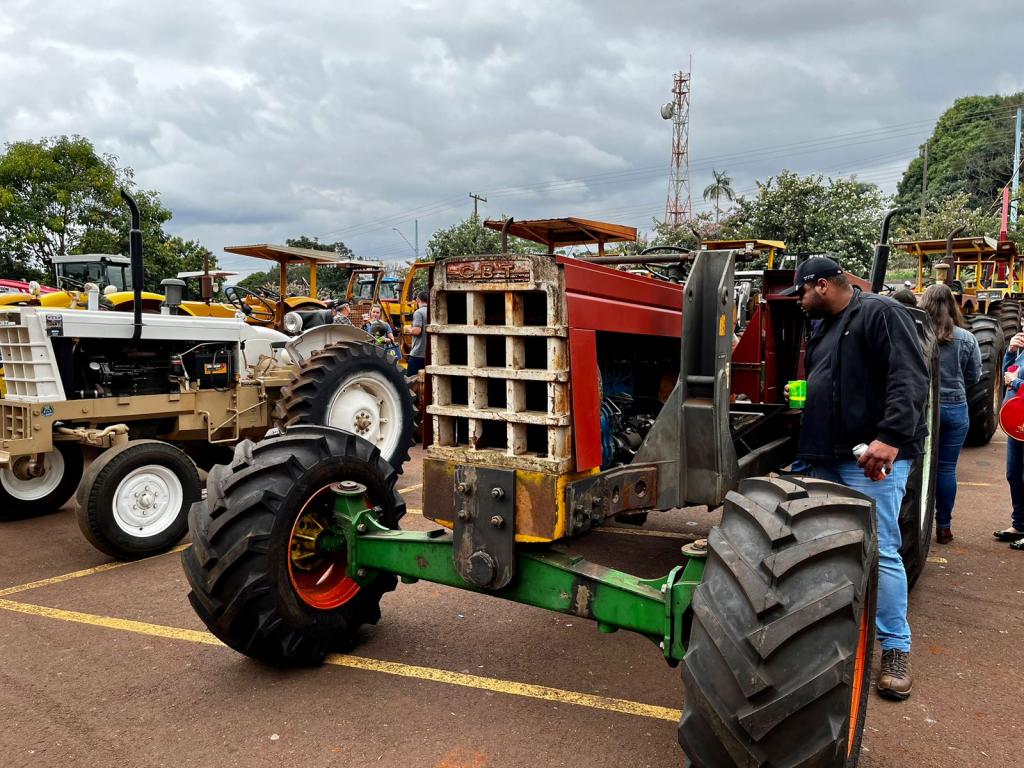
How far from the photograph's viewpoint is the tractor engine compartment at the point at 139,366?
609 centimetres

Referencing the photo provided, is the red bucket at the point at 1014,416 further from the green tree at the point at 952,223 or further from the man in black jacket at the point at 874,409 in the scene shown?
the green tree at the point at 952,223

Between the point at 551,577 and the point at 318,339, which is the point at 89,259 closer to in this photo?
the point at 318,339

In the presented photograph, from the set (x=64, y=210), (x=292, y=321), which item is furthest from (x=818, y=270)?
(x=64, y=210)

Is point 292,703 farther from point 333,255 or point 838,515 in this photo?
point 333,255

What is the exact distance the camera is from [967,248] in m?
12.8

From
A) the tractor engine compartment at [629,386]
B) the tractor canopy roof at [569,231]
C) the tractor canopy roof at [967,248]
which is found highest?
the tractor canopy roof at [967,248]

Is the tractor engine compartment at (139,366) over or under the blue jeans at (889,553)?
over

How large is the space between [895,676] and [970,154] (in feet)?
186

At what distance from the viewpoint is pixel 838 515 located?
2.50 m

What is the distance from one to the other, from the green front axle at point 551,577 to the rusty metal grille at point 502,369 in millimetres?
384

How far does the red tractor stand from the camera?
225 centimetres

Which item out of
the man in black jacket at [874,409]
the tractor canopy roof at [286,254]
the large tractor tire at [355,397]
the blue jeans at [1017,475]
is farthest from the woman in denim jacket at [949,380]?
the tractor canopy roof at [286,254]

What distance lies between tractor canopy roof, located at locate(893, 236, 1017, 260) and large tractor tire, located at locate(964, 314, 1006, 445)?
227 centimetres

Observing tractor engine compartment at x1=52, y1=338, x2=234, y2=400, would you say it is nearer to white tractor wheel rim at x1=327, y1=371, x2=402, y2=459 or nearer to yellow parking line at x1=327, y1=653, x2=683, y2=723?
white tractor wheel rim at x1=327, y1=371, x2=402, y2=459
